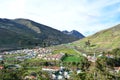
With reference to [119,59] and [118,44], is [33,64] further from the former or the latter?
[118,44]

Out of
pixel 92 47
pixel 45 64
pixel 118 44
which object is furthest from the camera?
pixel 92 47

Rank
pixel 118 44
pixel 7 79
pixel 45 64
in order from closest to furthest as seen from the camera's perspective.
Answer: pixel 7 79
pixel 45 64
pixel 118 44

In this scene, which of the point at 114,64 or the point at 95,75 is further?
the point at 114,64

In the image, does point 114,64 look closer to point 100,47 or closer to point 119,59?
point 119,59

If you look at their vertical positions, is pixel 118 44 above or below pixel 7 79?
above

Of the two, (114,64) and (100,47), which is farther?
(100,47)

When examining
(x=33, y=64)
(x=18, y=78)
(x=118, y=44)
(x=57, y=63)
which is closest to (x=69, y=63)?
(x=57, y=63)

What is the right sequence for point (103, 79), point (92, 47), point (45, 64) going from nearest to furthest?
point (103, 79), point (45, 64), point (92, 47)

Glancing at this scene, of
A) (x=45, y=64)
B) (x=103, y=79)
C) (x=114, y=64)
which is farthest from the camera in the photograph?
(x=45, y=64)

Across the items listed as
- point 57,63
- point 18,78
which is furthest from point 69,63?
point 18,78
